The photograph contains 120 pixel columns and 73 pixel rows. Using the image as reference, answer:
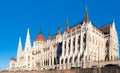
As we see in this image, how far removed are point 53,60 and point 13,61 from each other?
209 ft

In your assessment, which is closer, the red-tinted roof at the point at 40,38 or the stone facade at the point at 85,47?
the stone facade at the point at 85,47

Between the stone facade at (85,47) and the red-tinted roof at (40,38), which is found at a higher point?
the red-tinted roof at (40,38)

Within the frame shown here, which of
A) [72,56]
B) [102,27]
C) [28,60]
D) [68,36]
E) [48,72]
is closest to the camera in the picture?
[48,72]

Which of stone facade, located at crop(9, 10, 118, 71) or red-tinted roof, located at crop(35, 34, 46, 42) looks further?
red-tinted roof, located at crop(35, 34, 46, 42)

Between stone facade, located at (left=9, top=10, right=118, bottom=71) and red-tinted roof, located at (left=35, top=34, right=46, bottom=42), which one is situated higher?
red-tinted roof, located at (left=35, top=34, right=46, bottom=42)

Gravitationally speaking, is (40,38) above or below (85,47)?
above

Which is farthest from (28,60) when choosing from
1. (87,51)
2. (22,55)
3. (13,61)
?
(87,51)

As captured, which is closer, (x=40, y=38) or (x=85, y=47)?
(x=85, y=47)

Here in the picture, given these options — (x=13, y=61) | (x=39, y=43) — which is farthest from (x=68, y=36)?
(x=13, y=61)

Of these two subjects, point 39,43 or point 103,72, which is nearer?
point 103,72

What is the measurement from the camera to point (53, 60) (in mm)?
137125

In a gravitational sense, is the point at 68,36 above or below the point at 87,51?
above

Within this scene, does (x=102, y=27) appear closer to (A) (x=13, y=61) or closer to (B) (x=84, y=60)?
(B) (x=84, y=60)

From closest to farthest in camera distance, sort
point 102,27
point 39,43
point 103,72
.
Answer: point 103,72, point 102,27, point 39,43
